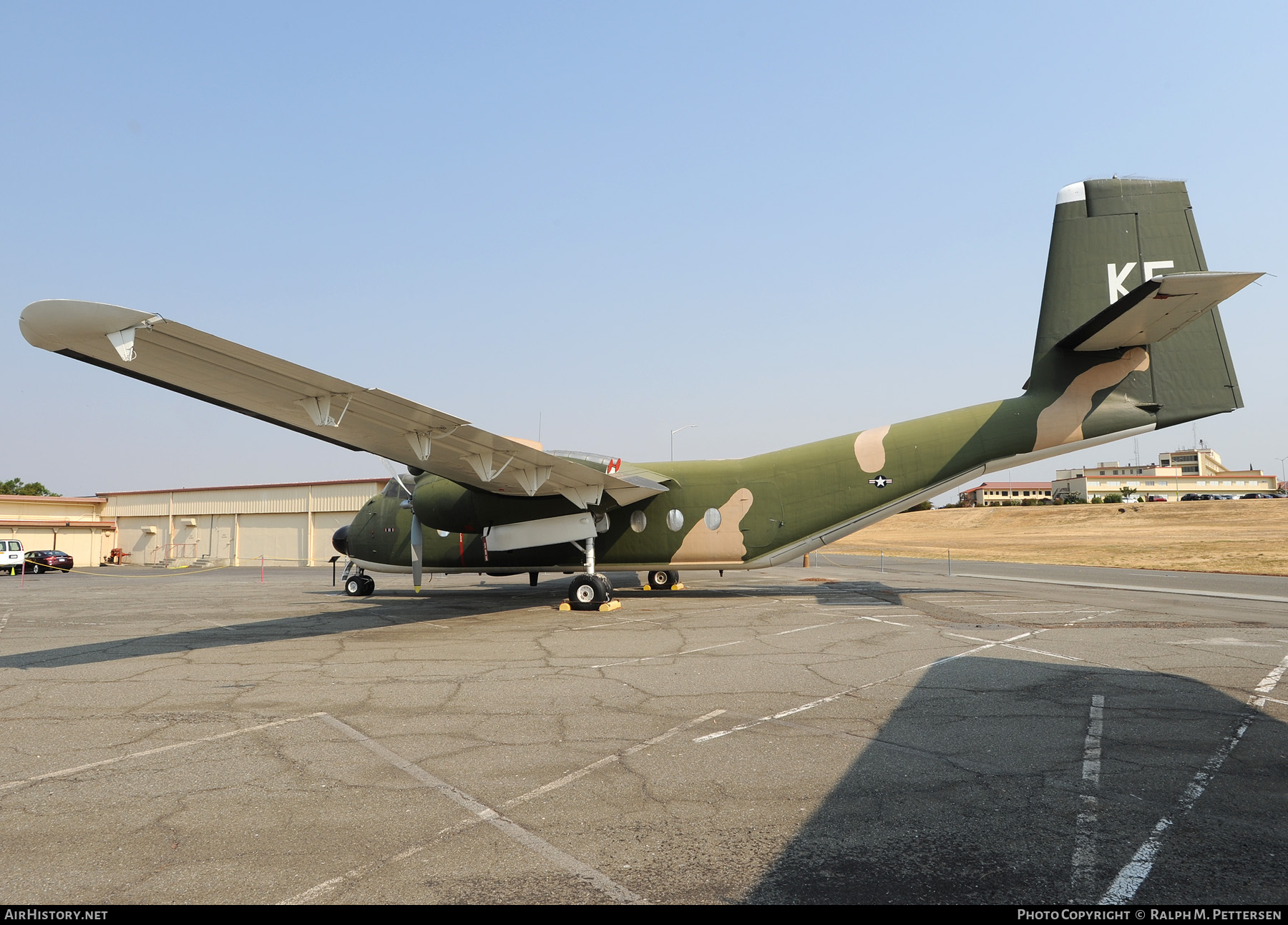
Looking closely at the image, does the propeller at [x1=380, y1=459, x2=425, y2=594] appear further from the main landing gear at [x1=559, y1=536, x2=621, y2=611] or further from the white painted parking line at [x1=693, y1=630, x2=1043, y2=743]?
the white painted parking line at [x1=693, y1=630, x2=1043, y2=743]

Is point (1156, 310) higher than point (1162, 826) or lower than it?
higher

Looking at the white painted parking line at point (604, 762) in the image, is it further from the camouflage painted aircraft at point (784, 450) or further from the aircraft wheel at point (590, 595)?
the aircraft wheel at point (590, 595)

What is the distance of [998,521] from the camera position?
7350 cm

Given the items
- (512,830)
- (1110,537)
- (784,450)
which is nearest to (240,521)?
(784,450)

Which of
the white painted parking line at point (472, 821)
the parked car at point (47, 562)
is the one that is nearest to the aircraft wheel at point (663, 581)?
the white painted parking line at point (472, 821)

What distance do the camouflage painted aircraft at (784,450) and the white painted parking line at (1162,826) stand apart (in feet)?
23.5

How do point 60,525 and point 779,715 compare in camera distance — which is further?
point 60,525

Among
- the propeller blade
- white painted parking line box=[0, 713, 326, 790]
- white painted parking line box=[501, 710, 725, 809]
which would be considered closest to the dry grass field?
the propeller blade

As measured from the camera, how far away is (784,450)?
16969mm

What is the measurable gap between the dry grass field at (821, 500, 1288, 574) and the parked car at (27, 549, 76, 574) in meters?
47.2

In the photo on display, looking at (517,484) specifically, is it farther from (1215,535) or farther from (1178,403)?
(1215,535)

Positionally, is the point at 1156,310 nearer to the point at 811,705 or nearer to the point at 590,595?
the point at 811,705

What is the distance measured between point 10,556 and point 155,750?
146 ft

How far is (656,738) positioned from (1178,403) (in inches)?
534
